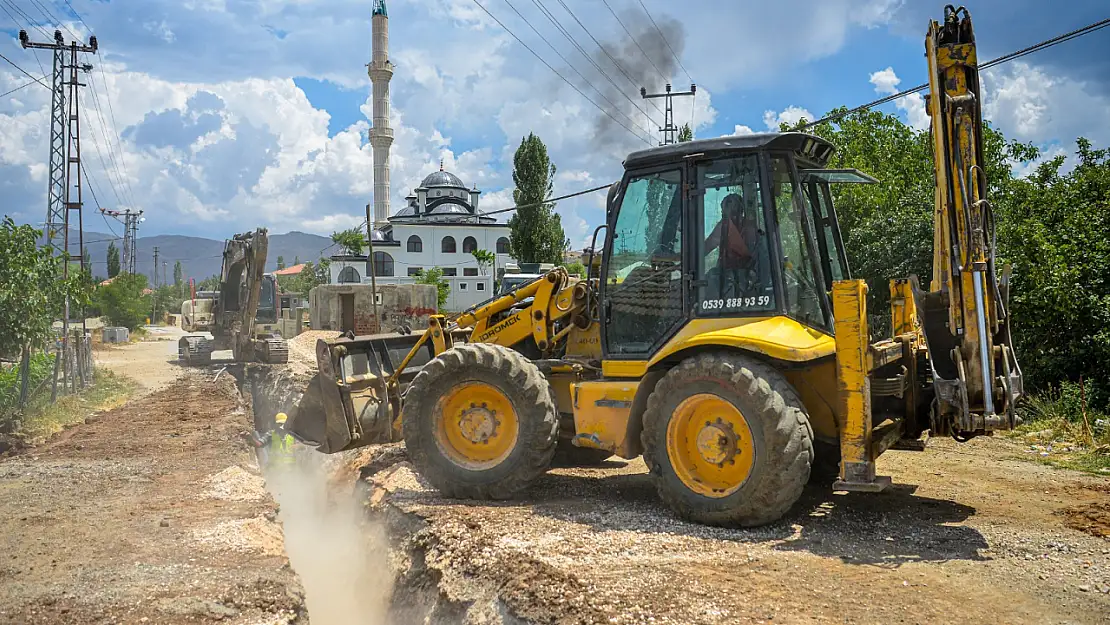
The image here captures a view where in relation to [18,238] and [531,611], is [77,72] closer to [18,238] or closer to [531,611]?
[18,238]

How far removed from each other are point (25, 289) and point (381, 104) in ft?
183

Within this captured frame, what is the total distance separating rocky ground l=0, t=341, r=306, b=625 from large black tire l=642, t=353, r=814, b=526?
2.67 metres

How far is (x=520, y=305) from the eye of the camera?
26.7ft

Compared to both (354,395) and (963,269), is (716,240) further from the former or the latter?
(354,395)

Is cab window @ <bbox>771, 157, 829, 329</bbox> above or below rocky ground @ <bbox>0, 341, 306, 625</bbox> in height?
above

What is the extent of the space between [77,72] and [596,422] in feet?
87.9

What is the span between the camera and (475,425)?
7.10 metres

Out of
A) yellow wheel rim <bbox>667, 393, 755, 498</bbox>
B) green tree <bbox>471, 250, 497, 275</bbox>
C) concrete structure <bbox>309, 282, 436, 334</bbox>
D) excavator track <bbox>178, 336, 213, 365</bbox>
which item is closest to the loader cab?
yellow wheel rim <bbox>667, 393, 755, 498</bbox>

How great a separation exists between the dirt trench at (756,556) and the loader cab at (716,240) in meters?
1.44

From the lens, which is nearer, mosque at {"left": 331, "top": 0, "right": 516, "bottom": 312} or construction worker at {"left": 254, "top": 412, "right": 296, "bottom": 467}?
construction worker at {"left": 254, "top": 412, "right": 296, "bottom": 467}

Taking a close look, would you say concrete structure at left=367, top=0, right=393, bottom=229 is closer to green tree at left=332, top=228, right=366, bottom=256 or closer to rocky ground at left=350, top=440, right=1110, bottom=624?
green tree at left=332, top=228, right=366, bottom=256

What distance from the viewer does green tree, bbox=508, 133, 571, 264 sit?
52.7 m

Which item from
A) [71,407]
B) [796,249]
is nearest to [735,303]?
[796,249]

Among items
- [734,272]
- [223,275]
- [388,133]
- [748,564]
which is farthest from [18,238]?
[388,133]
